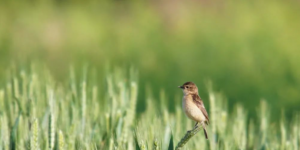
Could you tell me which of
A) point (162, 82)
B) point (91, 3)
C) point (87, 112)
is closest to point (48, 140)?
point (87, 112)

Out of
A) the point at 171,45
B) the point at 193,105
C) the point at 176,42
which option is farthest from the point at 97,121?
the point at 176,42

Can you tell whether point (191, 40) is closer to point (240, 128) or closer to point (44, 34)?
point (44, 34)

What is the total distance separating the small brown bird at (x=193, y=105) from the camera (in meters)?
3.93

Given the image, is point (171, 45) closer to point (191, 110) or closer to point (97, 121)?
point (97, 121)

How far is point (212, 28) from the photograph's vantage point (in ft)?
36.8

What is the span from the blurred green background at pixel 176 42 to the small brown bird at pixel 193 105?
4.73 metres

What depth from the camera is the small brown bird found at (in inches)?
155

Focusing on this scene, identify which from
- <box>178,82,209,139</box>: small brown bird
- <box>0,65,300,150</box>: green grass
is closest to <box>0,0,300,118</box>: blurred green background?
<box>0,65,300,150</box>: green grass

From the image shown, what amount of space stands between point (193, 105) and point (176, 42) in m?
7.35

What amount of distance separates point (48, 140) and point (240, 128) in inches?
49.6

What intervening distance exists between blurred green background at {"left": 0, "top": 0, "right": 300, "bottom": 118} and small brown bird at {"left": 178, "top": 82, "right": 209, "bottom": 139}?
15.5 feet

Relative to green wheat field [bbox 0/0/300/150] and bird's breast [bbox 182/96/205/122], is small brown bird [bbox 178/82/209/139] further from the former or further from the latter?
green wheat field [bbox 0/0/300/150]

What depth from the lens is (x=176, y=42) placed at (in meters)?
11.3

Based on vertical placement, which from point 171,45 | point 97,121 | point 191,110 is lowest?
point 191,110
